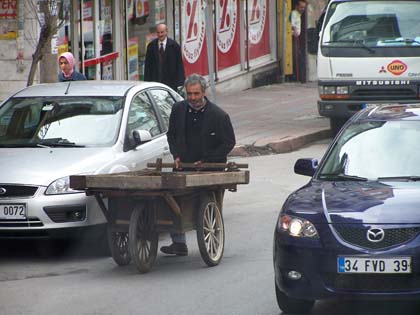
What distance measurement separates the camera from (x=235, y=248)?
11406mm

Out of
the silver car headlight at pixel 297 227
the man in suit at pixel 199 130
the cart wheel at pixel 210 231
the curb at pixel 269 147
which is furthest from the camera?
the curb at pixel 269 147

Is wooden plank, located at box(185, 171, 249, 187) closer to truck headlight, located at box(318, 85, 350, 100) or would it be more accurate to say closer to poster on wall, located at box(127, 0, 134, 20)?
truck headlight, located at box(318, 85, 350, 100)

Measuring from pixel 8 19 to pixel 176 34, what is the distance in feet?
20.2

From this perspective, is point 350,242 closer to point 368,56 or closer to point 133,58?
point 368,56

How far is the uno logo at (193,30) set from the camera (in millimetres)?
25766

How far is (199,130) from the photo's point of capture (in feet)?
36.5

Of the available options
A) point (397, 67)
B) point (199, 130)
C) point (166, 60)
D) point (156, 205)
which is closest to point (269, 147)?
point (166, 60)

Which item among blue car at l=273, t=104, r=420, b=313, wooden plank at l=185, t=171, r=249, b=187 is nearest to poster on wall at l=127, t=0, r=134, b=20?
wooden plank at l=185, t=171, r=249, b=187

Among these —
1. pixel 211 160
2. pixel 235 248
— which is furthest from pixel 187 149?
pixel 235 248

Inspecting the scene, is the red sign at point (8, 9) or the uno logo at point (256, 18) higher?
the red sign at point (8, 9)

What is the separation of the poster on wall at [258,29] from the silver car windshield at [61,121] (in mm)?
17293

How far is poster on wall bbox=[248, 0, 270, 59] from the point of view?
29250 mm

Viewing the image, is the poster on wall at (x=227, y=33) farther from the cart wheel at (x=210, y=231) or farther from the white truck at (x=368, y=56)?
the cart wheel at (x=210, y=231)

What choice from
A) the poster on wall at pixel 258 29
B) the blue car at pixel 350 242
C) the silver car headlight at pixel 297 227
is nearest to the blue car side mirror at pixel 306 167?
the blue car at pixel 350 242
